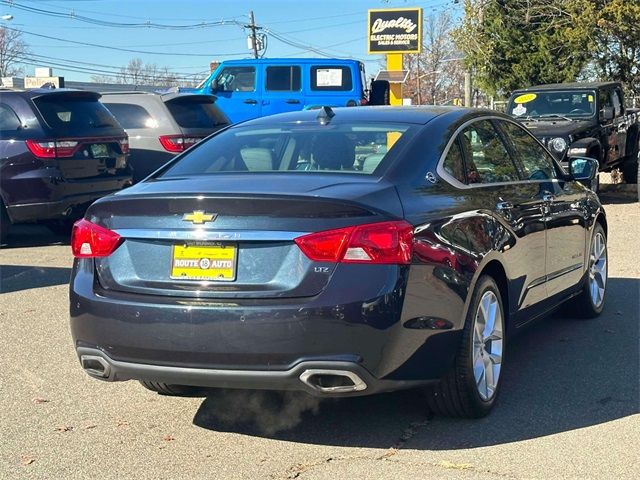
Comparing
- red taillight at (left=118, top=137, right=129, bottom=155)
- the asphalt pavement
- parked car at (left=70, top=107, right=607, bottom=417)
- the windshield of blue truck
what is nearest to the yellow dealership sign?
the windshield of blue truck

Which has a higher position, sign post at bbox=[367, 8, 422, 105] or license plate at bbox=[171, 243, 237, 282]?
sign post at bbox=[367, 8, 422, 105]

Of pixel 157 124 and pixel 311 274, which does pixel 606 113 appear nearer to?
pixel 157 124

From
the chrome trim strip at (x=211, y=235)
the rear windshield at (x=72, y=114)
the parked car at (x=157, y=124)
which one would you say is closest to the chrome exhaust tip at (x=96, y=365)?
the chrome trim strip at (x=211, y=235)

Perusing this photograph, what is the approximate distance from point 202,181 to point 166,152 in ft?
28.0

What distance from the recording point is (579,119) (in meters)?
14.8

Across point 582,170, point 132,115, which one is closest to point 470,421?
point 582,170

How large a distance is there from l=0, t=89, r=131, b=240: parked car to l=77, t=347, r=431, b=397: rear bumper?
658 cm

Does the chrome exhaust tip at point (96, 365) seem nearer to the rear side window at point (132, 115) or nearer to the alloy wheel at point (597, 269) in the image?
the alloy wheel at point (597, 269)

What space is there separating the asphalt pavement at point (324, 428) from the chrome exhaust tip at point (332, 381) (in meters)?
0.37

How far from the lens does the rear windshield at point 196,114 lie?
43.0 ft

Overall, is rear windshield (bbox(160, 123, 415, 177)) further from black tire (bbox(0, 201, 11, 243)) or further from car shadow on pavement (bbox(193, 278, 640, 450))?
black tire (bbox(0, 201, 11, 243))

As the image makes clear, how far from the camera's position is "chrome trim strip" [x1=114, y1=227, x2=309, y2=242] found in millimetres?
3992

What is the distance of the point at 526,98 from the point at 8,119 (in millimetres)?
8865

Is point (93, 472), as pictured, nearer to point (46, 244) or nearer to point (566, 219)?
point (566, 219)
